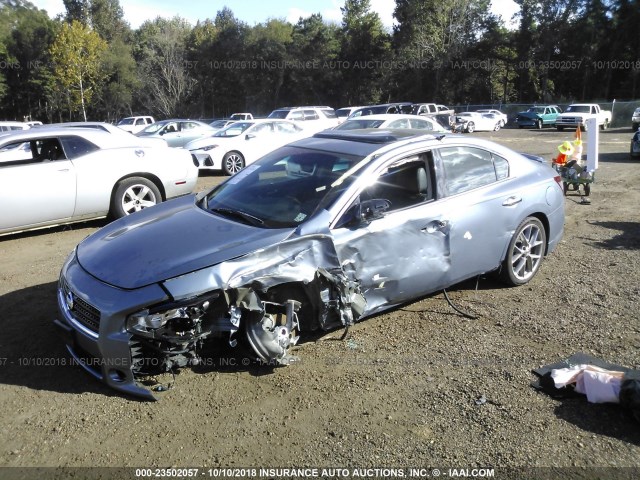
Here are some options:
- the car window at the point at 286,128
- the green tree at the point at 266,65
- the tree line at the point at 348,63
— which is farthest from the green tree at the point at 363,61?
the car window at the point at 286,128

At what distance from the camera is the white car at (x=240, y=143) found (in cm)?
1435

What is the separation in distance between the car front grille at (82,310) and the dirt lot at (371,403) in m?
0.49

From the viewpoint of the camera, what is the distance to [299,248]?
3725 millimetres

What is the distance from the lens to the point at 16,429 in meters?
3.19

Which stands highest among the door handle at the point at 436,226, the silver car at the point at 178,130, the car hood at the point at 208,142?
the silver car at the point at 178,130

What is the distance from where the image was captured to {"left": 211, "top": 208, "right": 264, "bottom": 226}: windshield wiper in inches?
158

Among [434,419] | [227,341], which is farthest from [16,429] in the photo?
[434,419]

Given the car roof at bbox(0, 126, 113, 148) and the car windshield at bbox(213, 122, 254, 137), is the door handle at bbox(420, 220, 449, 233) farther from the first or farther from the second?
the car windshield at bbox(213, 122, 254, 137)

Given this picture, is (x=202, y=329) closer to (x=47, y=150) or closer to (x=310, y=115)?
(x=47, y=150)

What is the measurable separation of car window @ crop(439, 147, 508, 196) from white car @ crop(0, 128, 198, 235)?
5.21 meters

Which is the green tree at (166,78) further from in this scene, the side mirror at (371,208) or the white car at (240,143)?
the side mirror at (371,208)

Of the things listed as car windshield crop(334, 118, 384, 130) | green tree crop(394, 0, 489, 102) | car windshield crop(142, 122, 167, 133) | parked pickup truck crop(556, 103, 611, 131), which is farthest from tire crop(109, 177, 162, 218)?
green tree crop(394, 0, 489, 102)

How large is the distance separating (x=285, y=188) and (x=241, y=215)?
1.56 ft

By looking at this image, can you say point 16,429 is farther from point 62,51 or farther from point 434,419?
point 62,51
